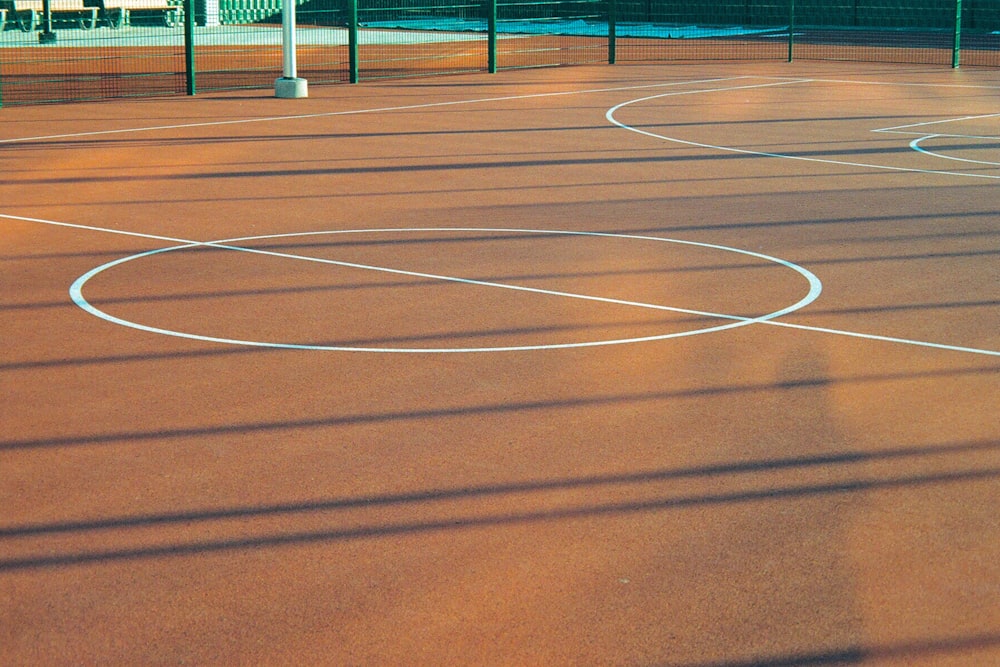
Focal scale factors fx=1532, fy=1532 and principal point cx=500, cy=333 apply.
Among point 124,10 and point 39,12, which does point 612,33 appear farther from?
point 39,12

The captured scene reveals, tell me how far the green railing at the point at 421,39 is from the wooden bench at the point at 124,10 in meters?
0.06

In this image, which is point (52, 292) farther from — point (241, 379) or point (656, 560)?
point (656, 560)

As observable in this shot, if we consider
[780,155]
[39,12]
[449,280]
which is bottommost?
[449,280]

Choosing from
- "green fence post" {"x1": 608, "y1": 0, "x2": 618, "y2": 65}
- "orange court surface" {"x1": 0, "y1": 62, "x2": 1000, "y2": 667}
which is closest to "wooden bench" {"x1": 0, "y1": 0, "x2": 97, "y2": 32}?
"green fence post" {"x1": 608, "y1": 0, "x2": 618, "y2": 65}

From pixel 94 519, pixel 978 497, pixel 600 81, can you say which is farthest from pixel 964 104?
pixel 94 519

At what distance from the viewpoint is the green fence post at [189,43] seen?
→ 24.1 m

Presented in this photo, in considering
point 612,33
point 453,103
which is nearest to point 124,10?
point 612,33

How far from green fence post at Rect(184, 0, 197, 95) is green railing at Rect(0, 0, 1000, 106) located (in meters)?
0.02

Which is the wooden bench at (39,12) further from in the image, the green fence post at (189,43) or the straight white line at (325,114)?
the straight white line at (325,114)

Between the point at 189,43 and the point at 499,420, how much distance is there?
1845 centimetres

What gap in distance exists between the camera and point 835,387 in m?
7.57

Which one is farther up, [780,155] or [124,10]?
[124,10]

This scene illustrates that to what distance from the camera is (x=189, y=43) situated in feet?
79.2

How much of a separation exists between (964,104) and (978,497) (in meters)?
18.2
